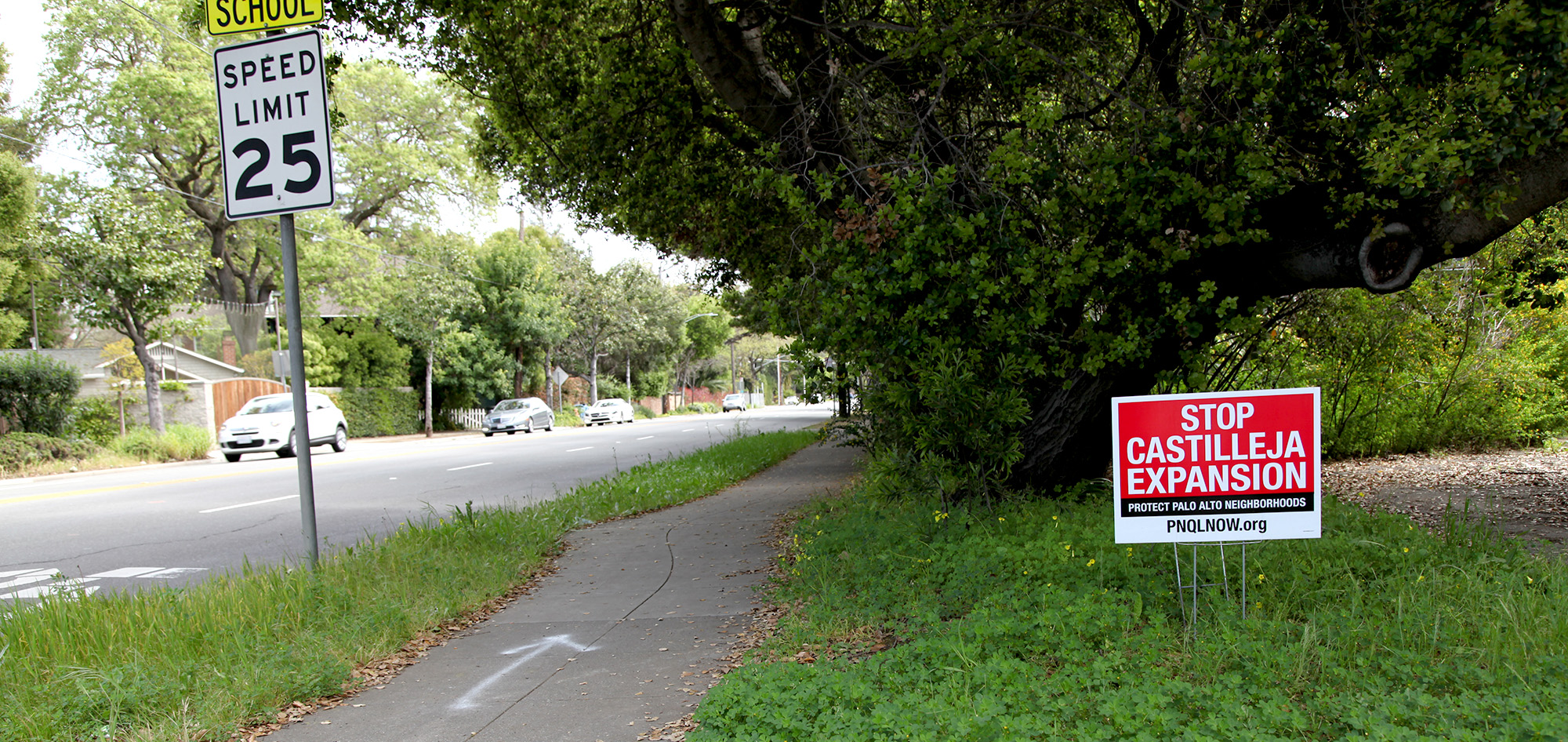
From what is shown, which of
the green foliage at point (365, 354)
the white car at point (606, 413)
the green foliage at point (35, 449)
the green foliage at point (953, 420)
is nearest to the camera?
the green foliage at point (953, 420)

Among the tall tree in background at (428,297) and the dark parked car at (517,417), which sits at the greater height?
the tall tree in background at (428,297)

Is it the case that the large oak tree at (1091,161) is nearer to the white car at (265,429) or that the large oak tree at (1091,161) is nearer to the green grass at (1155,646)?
the green grass at (1155,646)

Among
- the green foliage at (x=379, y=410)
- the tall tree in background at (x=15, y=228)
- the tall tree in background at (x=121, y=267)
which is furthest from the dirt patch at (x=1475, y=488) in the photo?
the green foliage at (x=379, y=410)

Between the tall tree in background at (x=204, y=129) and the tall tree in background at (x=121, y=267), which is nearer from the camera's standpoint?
the tall tree in background at (x=121, y=267)

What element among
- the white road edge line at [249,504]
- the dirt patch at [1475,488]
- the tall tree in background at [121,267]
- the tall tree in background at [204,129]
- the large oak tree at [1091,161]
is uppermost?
the tall tree in background at [204,129]

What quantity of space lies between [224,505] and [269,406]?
11185 mm

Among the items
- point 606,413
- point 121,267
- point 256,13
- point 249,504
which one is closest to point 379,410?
point 606,413

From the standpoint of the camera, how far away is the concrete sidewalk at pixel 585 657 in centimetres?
415

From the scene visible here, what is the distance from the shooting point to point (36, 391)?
813 inches

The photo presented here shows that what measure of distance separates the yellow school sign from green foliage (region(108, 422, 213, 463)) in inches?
785

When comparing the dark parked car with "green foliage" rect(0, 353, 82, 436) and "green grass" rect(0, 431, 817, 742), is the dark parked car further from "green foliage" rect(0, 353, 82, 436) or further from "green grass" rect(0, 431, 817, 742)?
"green grass" rect(0, 431, 817, 742)

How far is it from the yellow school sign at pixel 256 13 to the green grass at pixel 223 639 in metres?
3.46

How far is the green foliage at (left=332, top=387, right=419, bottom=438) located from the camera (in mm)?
32969

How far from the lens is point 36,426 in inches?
816
